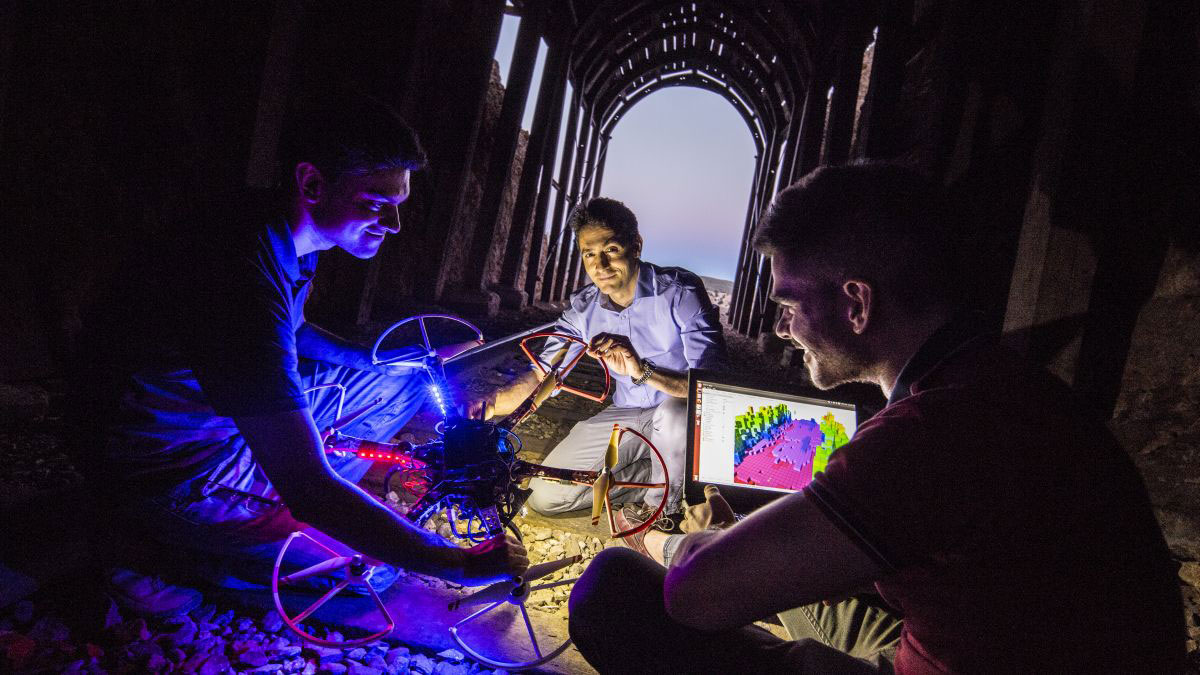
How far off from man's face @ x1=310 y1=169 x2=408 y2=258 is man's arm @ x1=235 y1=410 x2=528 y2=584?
829 millimetres

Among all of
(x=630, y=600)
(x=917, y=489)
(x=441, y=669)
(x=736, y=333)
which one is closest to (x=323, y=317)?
(x=441, y=669)

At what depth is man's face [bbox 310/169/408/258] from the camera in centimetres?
208

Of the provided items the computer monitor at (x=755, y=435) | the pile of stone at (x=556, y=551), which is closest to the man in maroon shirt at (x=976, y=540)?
the computer monitor at (x=755, y=435)

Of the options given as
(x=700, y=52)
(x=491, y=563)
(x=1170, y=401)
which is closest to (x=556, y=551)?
(x=491, y=563)

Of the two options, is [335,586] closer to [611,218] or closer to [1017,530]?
[1017,530]

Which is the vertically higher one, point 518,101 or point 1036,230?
point 518,101

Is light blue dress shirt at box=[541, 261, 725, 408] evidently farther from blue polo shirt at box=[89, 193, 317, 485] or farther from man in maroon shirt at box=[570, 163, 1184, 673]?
man in maroon shirt at box=[570, 163, 1184, 673]

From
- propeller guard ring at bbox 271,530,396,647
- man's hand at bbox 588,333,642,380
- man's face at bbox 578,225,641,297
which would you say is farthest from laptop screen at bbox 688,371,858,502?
man's face at bbox 578,225,641,297

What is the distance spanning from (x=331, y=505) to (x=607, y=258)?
2.45 meters

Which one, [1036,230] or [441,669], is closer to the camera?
[441,669]

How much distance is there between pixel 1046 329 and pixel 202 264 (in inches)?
138

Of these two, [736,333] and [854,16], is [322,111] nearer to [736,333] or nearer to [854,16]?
[854,16]

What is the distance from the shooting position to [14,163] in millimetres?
3287

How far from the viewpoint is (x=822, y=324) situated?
1.45 m
